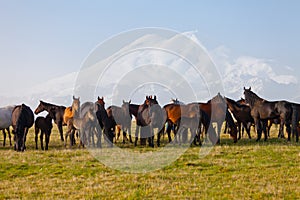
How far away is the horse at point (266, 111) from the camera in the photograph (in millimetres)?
21328

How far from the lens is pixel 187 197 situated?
10148 millimetres

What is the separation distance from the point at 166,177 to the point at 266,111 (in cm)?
1076

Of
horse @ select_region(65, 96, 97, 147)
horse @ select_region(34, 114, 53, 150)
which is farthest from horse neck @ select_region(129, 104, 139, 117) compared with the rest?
horse @ select_region(34, 114, 53, 150)

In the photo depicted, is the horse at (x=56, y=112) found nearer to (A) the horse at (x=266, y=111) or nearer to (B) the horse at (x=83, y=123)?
(B) the horse at (x=83, y=123)

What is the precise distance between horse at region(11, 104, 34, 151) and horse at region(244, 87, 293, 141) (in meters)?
10.8

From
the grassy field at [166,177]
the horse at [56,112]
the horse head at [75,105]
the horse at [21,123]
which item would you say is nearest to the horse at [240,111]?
the grassy field at [166,177]

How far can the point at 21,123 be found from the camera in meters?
19.8

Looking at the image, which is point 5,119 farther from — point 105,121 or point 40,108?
point 105,121

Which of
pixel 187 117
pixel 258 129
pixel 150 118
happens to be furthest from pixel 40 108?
pixel 258 129

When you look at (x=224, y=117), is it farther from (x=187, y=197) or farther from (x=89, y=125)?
(x=187, y=197)

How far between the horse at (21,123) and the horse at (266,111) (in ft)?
35.6

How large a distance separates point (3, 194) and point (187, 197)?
15.1 feet

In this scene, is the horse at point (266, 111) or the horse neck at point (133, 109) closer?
the horse at point (266, 111)

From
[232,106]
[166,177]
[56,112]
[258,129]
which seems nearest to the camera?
[166,177]
